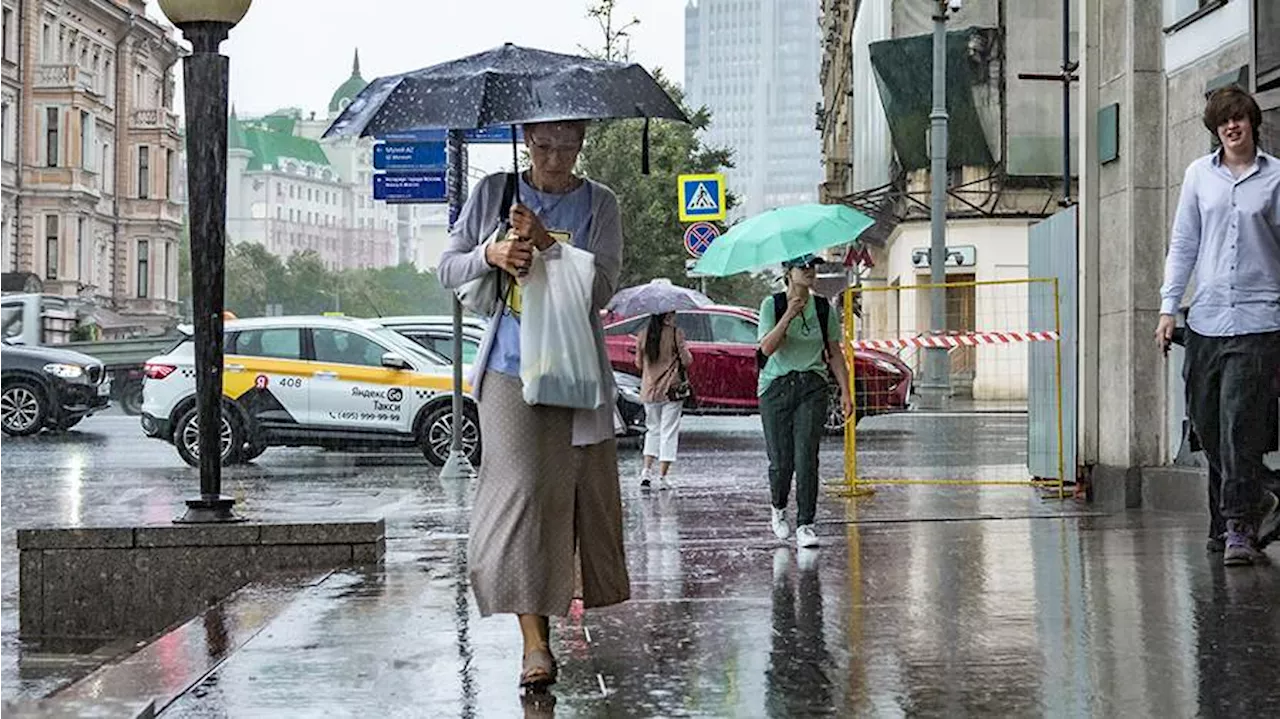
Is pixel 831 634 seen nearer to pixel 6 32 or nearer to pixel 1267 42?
pixel 1267 42

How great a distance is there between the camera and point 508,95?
655 centimetres

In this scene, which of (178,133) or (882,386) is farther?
(178,133)

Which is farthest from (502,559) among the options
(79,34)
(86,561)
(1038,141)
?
(79,34)

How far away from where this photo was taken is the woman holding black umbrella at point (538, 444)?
20.2 ft

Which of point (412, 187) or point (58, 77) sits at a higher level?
point (58, 77)

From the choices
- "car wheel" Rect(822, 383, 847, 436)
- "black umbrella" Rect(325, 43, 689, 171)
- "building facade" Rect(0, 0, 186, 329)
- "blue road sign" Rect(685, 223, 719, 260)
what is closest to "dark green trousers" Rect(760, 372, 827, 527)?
"black umbrella" Rect(325, 43, 689, 171)

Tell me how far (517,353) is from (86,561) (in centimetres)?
346

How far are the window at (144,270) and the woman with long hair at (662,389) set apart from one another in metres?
76.5

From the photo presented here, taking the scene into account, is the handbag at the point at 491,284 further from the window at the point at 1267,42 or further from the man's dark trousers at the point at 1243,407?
the window at the point at 1267,42

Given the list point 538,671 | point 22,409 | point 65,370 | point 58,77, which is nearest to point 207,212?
point 538,671

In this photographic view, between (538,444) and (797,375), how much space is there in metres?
4.63

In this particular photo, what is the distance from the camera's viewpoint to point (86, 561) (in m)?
8.91

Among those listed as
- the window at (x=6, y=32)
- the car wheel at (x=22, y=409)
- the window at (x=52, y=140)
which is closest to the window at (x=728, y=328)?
the car wheel at (x=22, y=409)

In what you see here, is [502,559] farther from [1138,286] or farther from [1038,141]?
[1038,141]
